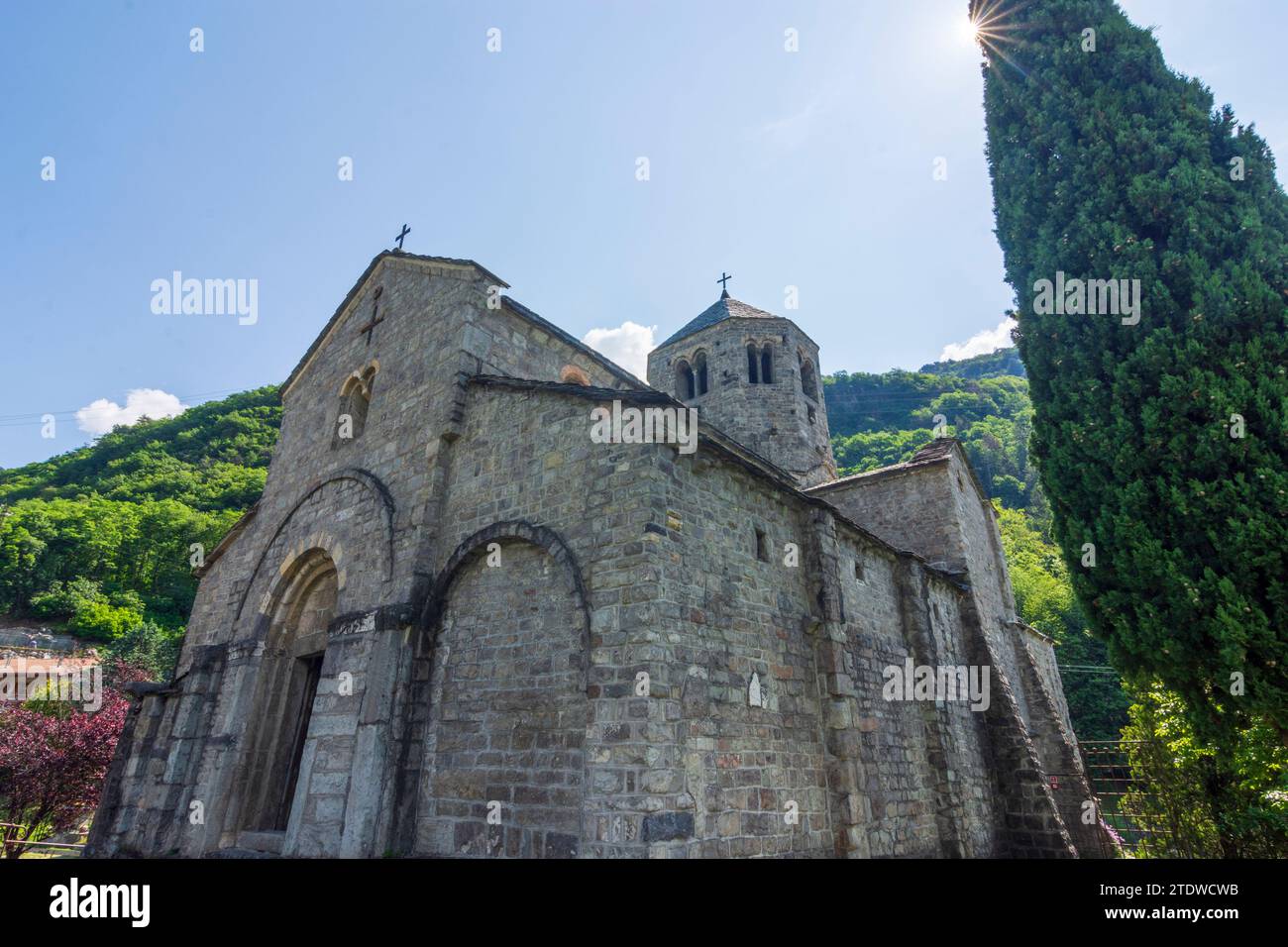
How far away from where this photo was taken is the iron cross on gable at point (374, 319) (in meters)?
11.6

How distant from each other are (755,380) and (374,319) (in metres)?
11.9

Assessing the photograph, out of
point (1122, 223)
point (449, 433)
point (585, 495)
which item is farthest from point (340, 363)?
point (1122, 223)

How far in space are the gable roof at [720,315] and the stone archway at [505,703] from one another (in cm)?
1535

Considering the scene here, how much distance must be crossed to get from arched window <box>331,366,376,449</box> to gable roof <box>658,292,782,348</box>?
1238 cm

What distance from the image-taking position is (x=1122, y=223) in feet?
27.4

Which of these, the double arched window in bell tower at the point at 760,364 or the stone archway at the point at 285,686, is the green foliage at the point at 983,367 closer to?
the double arched window in bell tower at the point at 760,364

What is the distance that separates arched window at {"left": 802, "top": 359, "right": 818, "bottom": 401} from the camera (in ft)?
68.5

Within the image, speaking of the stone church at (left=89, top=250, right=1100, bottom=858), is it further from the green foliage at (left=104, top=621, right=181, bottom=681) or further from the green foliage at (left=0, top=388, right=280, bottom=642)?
the green foliage at (left=0, top=388, right=280, bottom=642)

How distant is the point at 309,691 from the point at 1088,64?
15.0 meters

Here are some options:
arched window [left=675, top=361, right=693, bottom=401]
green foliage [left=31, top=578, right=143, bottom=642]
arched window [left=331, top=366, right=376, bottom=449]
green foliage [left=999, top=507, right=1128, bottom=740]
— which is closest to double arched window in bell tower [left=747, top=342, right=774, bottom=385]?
arched window [left=675, top=361, right=693, bottom=401]

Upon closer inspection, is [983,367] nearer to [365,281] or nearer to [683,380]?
[683,380]

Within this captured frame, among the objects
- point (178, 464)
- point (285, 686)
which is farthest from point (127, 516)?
point (285, 686)

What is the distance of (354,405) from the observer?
11.5 metres
